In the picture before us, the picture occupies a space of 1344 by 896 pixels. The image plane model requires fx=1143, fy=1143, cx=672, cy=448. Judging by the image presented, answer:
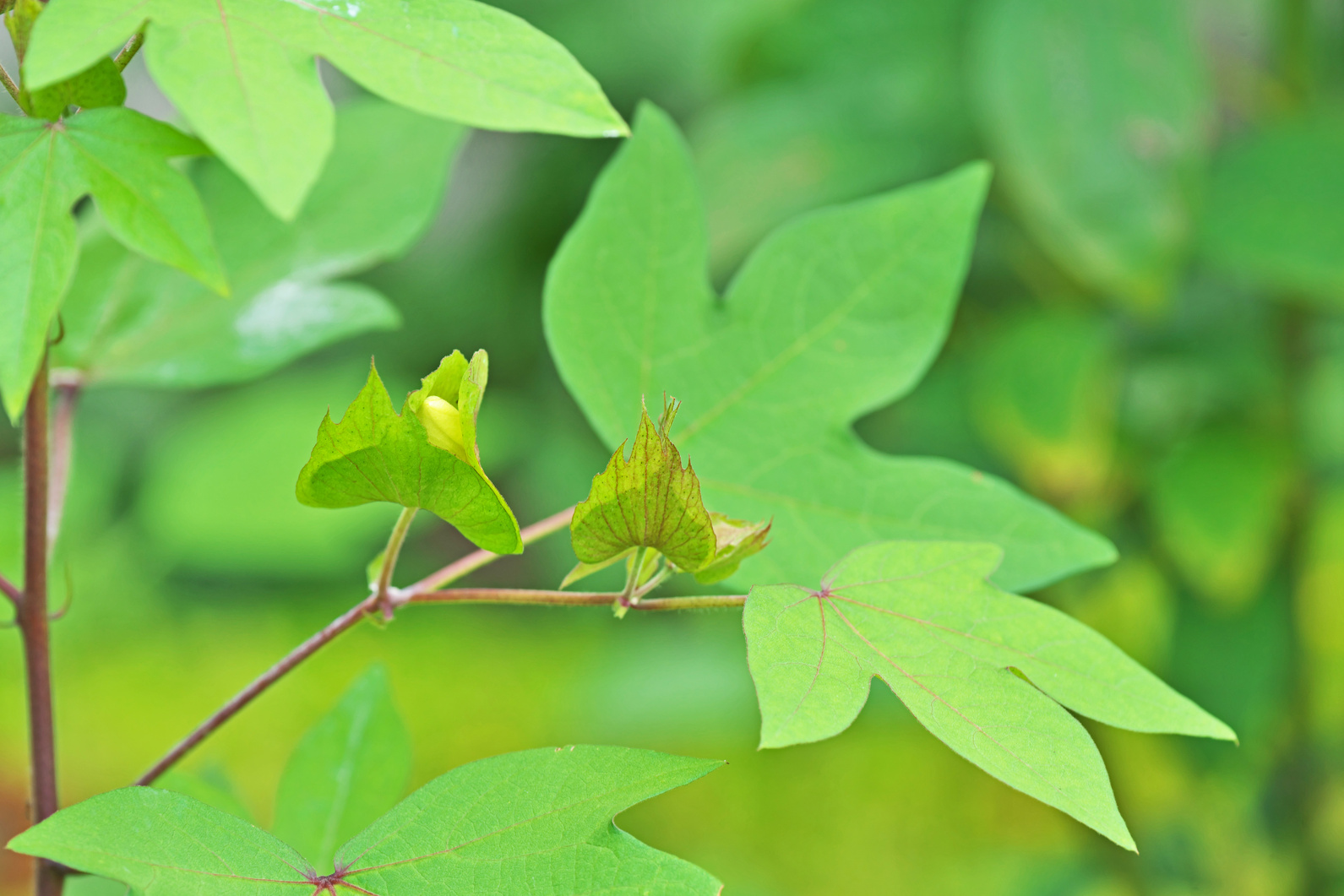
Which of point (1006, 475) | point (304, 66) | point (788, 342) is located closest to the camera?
point (304, 66)

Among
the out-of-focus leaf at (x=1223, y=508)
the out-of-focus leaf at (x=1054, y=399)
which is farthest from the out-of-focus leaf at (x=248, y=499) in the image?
the out-of-focus leaf at (x=1223, y=508)

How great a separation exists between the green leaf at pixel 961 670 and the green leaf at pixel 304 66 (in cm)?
13

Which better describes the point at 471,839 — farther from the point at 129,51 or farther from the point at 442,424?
the point at 129,51

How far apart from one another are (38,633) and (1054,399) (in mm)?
747

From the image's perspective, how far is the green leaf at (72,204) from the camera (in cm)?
26

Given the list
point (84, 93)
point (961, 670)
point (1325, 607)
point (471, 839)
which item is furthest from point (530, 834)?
point (1325, 607)

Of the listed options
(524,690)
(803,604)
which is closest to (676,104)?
(524,690)

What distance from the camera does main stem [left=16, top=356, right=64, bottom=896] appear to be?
1.09 feet

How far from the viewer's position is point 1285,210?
0.89 m

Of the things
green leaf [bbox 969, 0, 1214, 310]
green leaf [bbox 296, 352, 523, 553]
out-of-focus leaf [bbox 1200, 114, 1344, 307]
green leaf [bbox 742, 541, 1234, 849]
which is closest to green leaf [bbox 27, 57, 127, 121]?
green leaf [bbox 296, 352, 523, 553]

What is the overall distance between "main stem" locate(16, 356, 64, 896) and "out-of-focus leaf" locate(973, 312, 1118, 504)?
0.74m

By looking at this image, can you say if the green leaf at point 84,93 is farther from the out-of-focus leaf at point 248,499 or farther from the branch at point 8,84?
the out-of-focus leaf at point 248,499

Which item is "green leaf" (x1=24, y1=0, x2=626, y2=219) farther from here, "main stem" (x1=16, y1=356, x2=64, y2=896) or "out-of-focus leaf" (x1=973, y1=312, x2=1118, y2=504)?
"out-of-focus leaf" (x1=973, y1=312, x2=1118, y2=504)

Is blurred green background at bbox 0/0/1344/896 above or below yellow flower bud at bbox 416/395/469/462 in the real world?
below
